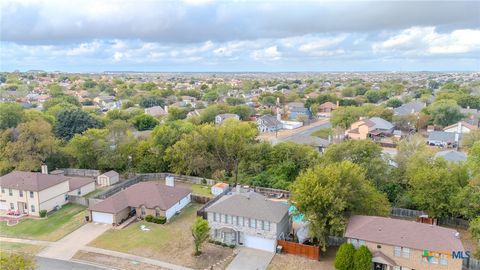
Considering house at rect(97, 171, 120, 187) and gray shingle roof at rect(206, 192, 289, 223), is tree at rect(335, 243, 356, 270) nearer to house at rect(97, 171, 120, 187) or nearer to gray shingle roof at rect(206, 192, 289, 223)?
gray shingle roof at rect(206, 192, 289, 223)

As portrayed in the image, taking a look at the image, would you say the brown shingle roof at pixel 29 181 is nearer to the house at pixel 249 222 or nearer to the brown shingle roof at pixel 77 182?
the brown shingle roof at pixel 77 182

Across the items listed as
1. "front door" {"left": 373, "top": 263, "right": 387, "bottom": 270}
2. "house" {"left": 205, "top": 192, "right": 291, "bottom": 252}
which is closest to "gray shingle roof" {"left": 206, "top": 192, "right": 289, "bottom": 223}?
"house" {"left": 205, "top": 192, "right": 291, "bottom": 252}

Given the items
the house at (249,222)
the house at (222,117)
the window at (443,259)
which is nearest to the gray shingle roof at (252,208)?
the house at (249,222)

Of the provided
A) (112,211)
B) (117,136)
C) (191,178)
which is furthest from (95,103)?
(112,211)

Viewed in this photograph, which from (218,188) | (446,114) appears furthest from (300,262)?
(446,114)

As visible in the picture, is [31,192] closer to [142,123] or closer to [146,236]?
[146,236]

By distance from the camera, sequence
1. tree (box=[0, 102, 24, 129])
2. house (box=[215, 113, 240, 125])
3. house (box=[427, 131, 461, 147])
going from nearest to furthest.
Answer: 1. tree (box=[0, 102, 24, 129])
2. house (box=[427, 131, 461, 147])
3. house (box=[215, 113, 240, 125])

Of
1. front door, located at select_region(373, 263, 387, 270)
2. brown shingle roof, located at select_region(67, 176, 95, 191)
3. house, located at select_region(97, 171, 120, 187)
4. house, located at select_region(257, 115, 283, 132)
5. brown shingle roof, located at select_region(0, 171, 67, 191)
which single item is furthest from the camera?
house, located at select_region(257, 115, 283, 132)
